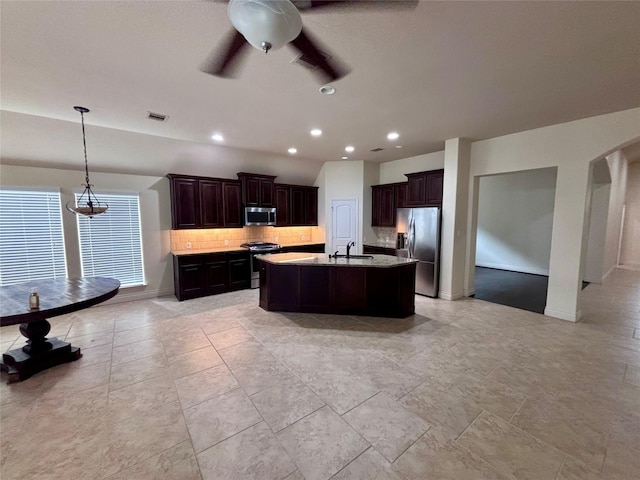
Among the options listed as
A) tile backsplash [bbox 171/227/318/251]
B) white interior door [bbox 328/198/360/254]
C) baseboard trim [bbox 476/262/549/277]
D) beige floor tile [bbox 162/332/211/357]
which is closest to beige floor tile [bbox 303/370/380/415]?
beige floor tile [bbox 162/332/211/357]

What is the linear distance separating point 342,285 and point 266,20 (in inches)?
139

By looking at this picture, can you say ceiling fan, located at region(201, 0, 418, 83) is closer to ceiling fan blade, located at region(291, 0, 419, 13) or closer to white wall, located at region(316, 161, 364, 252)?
ceiling fan blade, located at region(291, 0, 419, 13)

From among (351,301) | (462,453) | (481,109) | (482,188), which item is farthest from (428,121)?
(482,188)

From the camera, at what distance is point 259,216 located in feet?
20.7

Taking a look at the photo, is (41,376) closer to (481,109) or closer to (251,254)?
(251,254)

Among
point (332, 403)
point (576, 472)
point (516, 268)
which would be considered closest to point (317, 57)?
point (332, 403)

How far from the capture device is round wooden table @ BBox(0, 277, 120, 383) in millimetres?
2521

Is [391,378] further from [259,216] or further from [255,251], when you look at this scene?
[259,216]

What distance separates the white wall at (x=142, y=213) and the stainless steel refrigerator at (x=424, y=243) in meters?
4.96

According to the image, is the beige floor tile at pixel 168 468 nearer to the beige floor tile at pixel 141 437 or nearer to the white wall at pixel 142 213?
the beige floor tile at pixel 141 437

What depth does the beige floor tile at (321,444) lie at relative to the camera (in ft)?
5.77

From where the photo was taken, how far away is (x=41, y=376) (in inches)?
109

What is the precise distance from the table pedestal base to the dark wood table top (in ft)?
1.96

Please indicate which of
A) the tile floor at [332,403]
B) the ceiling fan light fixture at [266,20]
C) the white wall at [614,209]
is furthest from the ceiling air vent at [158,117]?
the white wall at [614,209]
